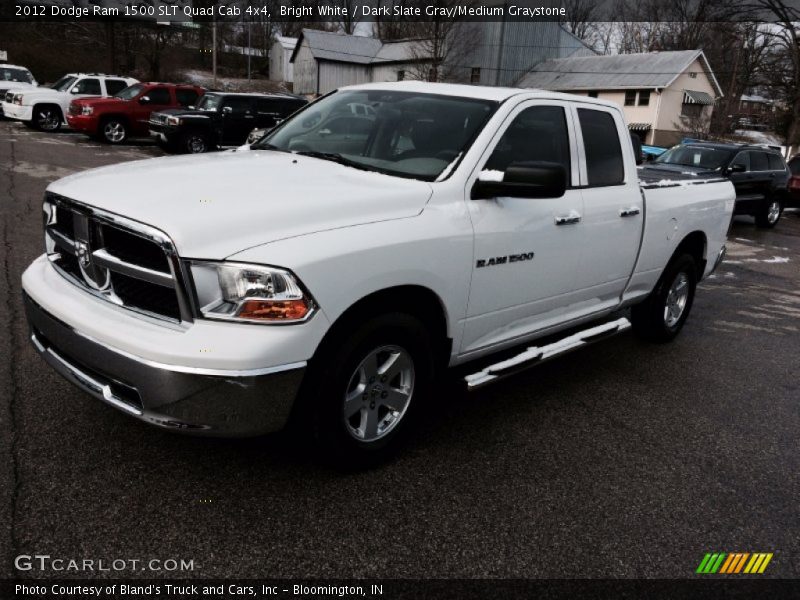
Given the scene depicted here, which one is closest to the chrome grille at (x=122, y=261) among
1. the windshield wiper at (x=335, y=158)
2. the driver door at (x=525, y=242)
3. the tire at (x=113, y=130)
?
the windshield wiper at (x=335, y=158)

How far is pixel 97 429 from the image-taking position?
3.47 metres

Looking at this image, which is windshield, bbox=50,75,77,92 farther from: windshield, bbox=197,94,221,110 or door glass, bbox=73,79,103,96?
windshield, bbox=197,94,221,110

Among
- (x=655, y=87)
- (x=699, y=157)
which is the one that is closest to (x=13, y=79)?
(x=699, y=157)

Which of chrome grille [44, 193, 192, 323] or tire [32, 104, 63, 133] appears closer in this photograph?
chrome grille [44, 193, 192, 323]

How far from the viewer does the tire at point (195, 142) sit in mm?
16828

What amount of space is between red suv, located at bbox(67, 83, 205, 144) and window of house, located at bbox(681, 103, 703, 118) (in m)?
35.8

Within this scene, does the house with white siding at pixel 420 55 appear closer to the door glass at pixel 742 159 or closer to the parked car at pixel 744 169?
the parked car at pixel 744 169

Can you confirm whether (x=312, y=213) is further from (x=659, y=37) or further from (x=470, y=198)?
(x=659, y=37)

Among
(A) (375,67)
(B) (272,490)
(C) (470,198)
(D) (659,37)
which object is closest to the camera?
(B) (272,490)

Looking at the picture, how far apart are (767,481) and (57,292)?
376cm

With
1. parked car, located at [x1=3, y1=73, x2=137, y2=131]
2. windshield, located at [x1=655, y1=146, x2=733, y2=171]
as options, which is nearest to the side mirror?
windshield, located at [x1=655, y1=146, x2=733, y2=171]

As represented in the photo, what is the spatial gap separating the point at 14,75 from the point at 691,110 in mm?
39899

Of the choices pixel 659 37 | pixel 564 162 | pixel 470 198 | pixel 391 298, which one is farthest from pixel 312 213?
pixel 659 37

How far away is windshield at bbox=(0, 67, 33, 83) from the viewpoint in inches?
967
